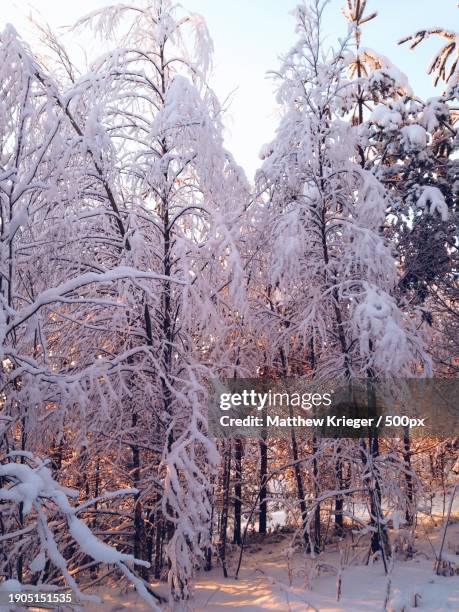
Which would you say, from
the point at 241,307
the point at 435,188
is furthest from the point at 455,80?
the point at 241,307

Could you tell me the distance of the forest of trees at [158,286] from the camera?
4.73 meters

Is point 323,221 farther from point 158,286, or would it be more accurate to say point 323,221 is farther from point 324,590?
point 324,590

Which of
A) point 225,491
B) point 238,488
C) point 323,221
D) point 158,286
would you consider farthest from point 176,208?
point 238,488

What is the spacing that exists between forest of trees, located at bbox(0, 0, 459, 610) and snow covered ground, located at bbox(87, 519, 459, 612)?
34 centimetres

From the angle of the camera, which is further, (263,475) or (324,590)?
(263,475)

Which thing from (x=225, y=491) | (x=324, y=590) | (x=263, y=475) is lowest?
(x=324, y=590)

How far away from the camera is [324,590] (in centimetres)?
616

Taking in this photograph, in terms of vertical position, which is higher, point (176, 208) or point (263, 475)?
point (176, 208)

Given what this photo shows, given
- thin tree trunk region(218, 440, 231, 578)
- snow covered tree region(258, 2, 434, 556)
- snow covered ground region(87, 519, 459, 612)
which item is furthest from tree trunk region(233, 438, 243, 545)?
snow covered tree region(258, 2, 434, 556)

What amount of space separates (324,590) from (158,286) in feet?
13.7

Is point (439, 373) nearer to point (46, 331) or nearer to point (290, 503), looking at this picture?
point (290, 503)

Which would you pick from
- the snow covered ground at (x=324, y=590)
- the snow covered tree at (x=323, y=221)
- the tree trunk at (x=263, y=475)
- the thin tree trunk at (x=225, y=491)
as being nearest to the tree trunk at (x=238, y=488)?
the tree trunk at (x=263, y=475)

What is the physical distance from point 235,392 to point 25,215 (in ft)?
13.8

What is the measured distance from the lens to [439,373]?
10531mm
